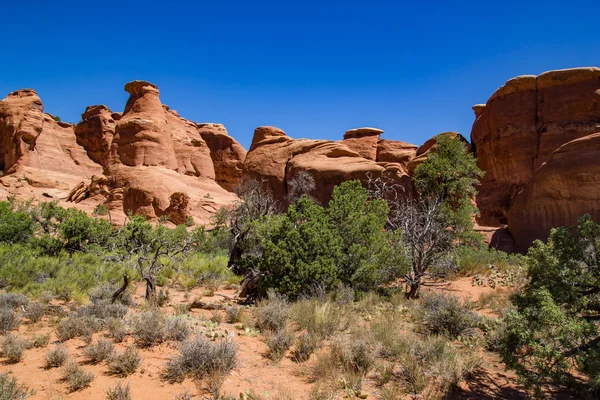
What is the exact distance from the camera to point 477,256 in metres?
12.6

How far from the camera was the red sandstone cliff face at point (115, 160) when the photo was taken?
99.0 ft

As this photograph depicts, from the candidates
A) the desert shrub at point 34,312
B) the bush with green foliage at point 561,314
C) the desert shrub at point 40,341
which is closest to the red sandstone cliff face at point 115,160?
the desert shrub at point 34,312

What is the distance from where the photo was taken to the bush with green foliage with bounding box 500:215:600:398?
11.0 ft

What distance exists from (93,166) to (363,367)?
52338mm

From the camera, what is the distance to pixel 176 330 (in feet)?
17.6

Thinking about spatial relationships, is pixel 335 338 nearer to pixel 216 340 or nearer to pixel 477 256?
pixel 216 340

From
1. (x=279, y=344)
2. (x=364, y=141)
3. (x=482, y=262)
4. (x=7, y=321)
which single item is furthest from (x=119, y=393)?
(x=364, y=141)

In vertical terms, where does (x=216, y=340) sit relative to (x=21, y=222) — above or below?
below

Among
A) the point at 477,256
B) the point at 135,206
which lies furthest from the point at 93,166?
the point at 477,256

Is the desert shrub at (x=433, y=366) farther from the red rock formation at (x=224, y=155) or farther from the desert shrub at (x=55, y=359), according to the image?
the red rock formation at (x=224, y=155)

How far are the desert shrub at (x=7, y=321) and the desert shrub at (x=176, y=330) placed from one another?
8.09 ft

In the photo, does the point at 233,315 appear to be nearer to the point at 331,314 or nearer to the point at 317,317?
the point at 317,317

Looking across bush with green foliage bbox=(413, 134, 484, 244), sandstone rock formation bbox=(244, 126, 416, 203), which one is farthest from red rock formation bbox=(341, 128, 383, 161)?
bush with green foliage bbox=(413, 134, 484, 244)

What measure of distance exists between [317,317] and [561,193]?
13075mm
